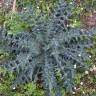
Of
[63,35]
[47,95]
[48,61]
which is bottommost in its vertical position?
[47,95]

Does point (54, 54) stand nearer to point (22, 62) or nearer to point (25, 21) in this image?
point (22, 62)

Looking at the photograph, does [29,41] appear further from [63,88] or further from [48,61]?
[63,88]

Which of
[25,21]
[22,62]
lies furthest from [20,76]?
[25,21]

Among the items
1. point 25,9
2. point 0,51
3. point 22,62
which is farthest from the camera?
point 25,9

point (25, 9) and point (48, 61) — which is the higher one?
point (25, 9)

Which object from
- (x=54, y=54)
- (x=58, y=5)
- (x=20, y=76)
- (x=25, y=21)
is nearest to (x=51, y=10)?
(x=58, y=5)

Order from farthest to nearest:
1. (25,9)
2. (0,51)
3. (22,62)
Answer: (25,9) → (0,51) → (22,62)

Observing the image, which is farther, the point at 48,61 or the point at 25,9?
the point at 25,9
